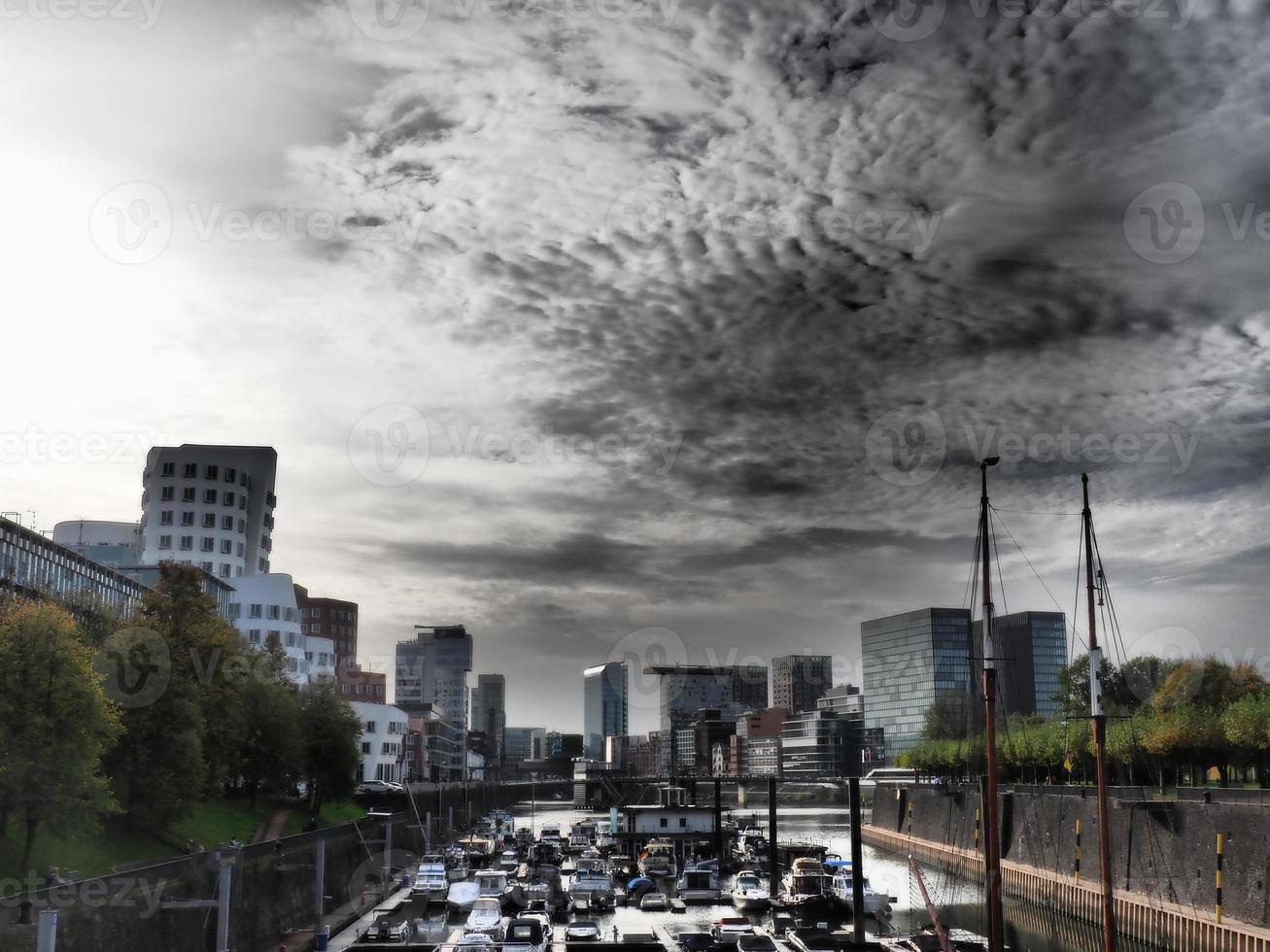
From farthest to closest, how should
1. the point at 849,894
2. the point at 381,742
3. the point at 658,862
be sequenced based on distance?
the point at 381,742, the point at 658,862, the point at 849,894

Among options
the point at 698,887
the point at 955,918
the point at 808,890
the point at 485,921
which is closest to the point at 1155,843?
the point at 955,918

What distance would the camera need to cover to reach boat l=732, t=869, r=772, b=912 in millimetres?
76062

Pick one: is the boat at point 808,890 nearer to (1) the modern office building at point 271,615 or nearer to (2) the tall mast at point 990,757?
(2) the tall mast at point 990,757

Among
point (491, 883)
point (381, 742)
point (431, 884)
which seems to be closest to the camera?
point (491, 883)

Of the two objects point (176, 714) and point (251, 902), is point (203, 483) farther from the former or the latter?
point (251, 902)

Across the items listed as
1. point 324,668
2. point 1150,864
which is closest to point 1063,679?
point 1150,864

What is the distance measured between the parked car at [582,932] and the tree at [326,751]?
38.1 m

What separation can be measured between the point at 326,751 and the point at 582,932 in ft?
139

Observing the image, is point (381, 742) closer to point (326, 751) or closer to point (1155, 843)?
point (326, 751)

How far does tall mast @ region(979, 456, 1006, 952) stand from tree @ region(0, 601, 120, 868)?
3545cm

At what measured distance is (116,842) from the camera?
178ft

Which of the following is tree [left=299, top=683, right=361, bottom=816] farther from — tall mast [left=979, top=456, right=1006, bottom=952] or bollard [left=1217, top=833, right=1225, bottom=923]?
bollard [left=1217, top=833, right=1225, bottom=923]

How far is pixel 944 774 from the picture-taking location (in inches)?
6265

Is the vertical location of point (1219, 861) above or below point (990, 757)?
below
